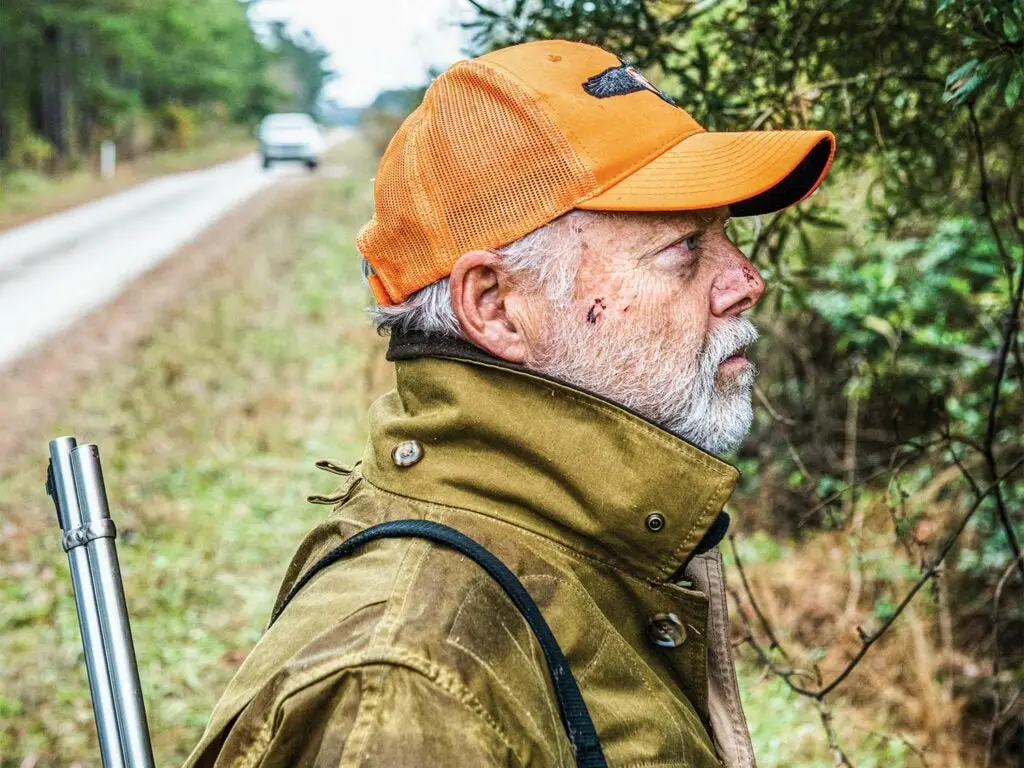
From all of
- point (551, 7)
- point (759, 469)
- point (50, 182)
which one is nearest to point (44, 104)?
point (50, 182)

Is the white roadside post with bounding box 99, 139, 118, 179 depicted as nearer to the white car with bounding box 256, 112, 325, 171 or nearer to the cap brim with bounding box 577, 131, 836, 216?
the white car with bounding box 256, 112, 325, 171

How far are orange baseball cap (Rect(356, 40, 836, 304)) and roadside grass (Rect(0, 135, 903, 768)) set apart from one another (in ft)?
4.98

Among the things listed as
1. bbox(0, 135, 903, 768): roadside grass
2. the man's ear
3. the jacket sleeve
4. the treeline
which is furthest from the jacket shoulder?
the treeline

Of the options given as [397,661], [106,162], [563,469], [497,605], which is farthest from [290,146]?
[397,661]

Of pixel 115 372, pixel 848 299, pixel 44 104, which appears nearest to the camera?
pixel 848 299

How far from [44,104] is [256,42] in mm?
36265

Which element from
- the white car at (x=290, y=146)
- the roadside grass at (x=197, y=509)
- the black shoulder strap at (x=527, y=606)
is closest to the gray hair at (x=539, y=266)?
the black shoulder strap at (x=527, y=606)

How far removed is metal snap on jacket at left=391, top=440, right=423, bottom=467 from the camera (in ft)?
5.18

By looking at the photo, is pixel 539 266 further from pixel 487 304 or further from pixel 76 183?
pixel 76 183

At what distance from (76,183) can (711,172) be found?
27.7 metres

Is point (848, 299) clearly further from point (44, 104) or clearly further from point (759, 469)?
point (44, 104)

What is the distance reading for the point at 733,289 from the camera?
1866mm

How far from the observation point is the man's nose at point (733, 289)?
1864 mm

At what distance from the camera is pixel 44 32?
28.6 meters
